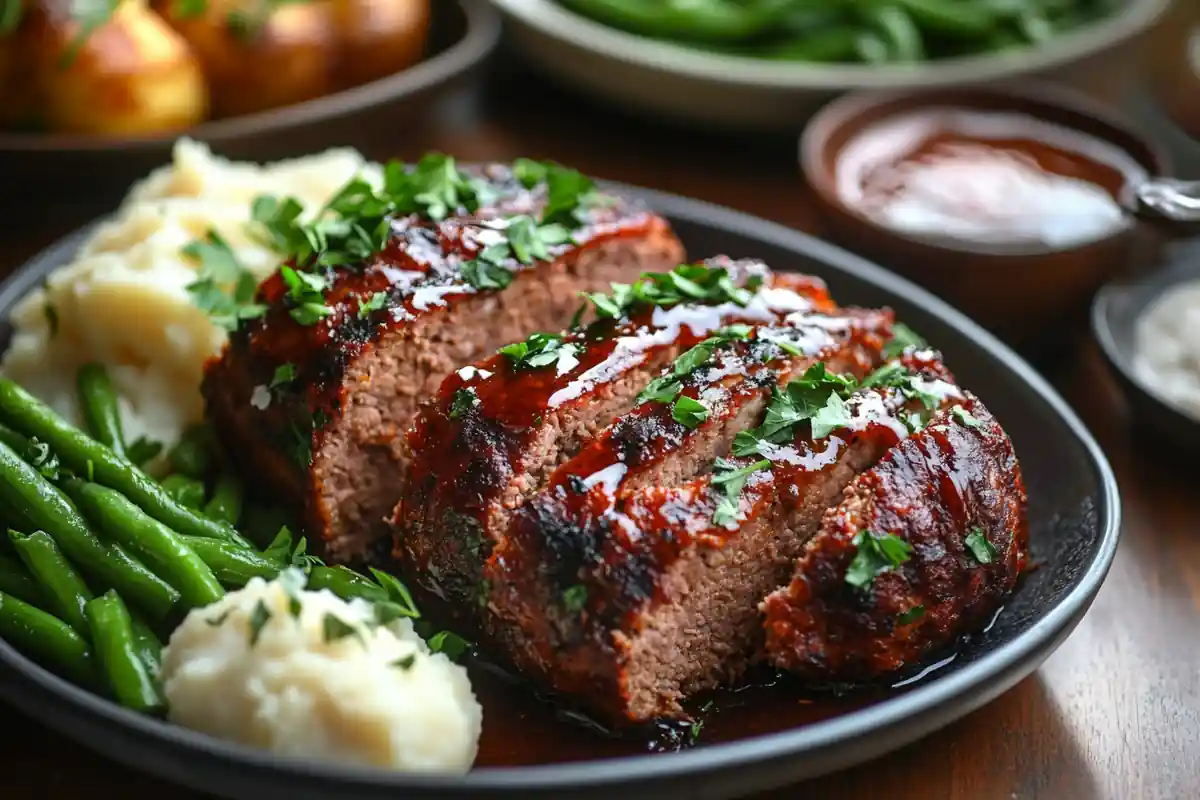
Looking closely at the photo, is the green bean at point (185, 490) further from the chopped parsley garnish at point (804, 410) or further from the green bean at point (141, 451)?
the chopped parsley garnish at point (804, 410)

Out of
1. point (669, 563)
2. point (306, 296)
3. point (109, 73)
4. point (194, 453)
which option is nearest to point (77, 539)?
point (194, 453)

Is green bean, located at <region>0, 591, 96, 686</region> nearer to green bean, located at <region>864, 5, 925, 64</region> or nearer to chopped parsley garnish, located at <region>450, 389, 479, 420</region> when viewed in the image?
chopped parsley garnish, located at <region>450, 389, 479, 420</region>

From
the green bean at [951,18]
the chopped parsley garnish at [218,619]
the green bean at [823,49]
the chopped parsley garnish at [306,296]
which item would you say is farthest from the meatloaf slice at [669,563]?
the green bean at [951,18]

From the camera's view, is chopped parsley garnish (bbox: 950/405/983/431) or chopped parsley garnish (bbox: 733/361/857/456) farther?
chopped parsley garnish (bbox: 950/405/983/431)

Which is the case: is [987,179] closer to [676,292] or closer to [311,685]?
[676,292]

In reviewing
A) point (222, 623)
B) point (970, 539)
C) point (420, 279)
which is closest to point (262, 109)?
point (420, 279)

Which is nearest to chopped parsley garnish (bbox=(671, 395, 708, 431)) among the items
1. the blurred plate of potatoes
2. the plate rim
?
the blurred plate of potatoes
